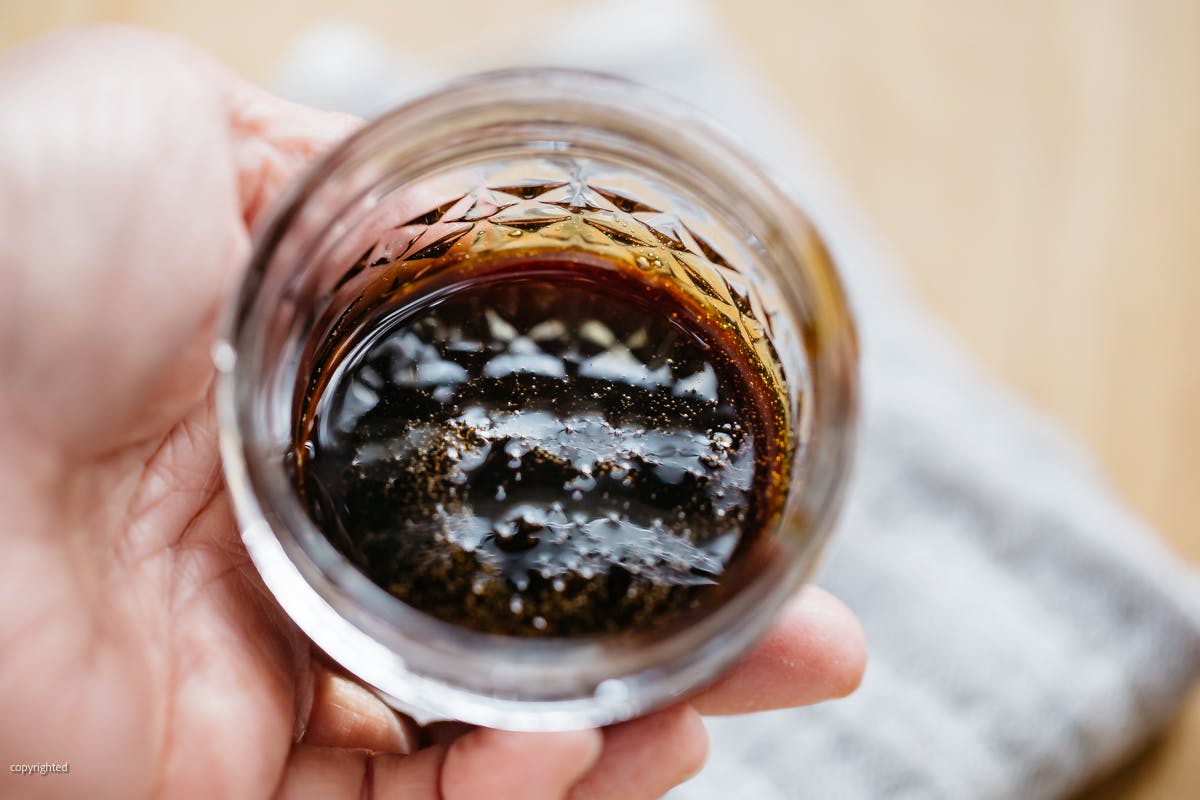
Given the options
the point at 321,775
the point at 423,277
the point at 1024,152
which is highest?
the point at 1024,152

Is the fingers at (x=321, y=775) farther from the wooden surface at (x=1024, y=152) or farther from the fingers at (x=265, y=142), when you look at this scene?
the wooden surface at (x=1024, y=152)

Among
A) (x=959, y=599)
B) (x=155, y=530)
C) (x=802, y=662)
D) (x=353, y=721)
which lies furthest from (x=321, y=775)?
(x=959, y=599)

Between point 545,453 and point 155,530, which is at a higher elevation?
point 545,453

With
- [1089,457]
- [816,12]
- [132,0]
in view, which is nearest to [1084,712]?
[1089,457]

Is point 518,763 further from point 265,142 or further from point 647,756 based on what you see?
point 265,142

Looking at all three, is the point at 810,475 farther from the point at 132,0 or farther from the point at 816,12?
the point at 132,0

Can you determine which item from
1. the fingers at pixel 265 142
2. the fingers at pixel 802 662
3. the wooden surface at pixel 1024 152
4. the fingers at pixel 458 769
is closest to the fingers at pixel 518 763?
the fingers at pixel 458 769

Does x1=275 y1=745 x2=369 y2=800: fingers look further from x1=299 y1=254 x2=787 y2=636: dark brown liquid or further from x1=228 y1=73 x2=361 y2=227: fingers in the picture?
x1=228 y1=73 x2=361 y2=227: fingers
